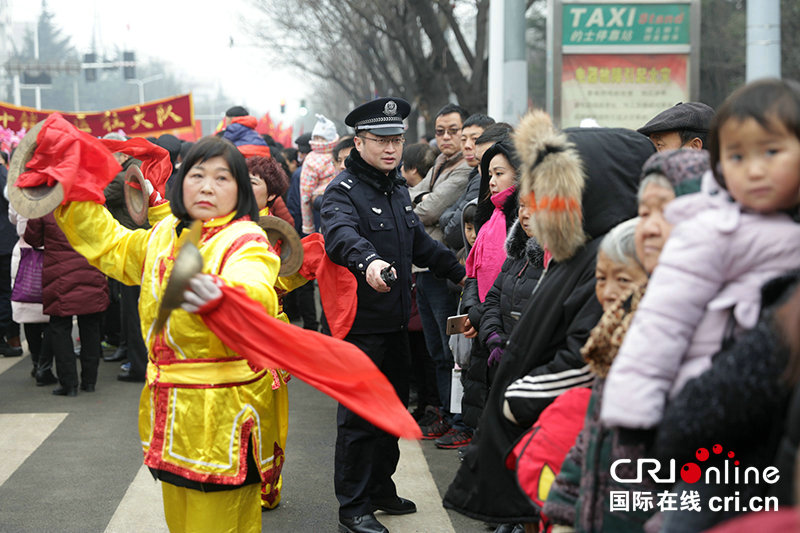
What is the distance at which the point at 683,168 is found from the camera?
2.39 meters

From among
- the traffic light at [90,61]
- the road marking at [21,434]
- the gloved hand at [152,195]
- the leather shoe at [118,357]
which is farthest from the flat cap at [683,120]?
the traffic light at [90,61]

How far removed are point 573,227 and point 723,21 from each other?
27867 millimetres

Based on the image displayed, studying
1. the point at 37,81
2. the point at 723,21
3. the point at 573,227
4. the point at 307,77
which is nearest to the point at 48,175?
the point at 573,227

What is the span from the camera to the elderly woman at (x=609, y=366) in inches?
94.7

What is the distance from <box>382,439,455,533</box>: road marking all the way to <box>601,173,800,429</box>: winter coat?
300 cm

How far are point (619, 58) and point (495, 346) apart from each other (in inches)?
277

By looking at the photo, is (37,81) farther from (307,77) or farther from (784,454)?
(784,454)

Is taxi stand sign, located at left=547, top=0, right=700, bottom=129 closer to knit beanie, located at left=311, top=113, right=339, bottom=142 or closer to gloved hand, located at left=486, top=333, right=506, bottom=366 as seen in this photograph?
knit beanie, located at left=311, top=113, right=339, bottom=142

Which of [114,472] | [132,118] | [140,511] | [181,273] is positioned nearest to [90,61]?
[132,118]

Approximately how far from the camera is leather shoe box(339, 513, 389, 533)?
15.5 ft

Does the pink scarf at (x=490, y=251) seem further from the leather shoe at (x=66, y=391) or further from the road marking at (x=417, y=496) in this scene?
the leather shoe at (x=66, y=391)

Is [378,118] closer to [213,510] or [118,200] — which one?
[213,510]

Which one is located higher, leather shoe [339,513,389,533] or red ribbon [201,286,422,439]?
red ribbon [201,286,422,439]

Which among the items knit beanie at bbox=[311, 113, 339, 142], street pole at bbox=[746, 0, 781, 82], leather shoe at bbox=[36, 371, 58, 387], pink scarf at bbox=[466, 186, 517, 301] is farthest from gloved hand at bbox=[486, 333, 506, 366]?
knit beanie at bbox=[311, 113, 339, 142]
